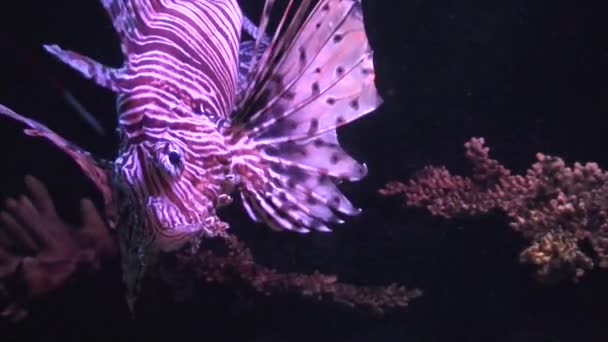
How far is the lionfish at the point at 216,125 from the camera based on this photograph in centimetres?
195

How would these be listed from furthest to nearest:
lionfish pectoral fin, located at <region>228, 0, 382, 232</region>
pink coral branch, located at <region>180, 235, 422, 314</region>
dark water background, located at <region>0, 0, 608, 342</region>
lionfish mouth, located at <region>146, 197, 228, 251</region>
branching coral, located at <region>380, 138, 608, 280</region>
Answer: dark water background, located at <region>0, 0, 608, 342</region> < pink coral branch, located at <region>180, 235, 422, 314</region> < branching coral, located at <region>380, 138, 608, 280</region> < lionfish pectoral fin, located at <region>228, 0, 382, 232</region> < lionfish mouth, located at <region>146, 197, 228, 251</region>

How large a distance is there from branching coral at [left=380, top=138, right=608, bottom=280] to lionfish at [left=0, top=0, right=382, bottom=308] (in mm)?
1546

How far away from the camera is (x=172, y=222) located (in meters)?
1.87

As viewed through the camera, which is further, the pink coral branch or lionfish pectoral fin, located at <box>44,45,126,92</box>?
the pink coral branch

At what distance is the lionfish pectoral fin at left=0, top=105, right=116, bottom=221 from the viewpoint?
6.48 feet

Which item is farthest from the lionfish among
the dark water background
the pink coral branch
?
the dark water background

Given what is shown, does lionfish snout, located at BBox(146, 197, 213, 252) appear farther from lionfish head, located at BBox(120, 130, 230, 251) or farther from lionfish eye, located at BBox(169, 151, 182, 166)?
lionfish eye, located at BBox(169, 151, 182, 166)

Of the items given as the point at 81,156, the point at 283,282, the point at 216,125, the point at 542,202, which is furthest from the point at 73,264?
the point at 542,202

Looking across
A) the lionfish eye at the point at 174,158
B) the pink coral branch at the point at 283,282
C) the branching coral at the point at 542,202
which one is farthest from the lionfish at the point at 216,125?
the branching coral at the point at 542,202

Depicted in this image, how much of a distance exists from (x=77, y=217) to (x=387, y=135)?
2914 mm

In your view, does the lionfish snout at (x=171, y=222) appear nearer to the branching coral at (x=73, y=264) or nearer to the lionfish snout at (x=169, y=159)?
the lionfish snout at (x=169, y=159)

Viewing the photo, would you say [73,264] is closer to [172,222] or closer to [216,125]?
[216,125]

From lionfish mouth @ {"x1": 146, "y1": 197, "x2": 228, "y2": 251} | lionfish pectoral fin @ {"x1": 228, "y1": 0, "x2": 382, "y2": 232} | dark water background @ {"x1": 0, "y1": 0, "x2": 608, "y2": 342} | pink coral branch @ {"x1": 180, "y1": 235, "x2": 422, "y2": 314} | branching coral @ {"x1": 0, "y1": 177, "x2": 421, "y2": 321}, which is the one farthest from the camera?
dark water background @ {"x1": 0, "y1": 0, "x2": 608, "y2": 342}

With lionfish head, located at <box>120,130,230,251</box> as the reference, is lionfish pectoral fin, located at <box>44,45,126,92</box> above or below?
above
